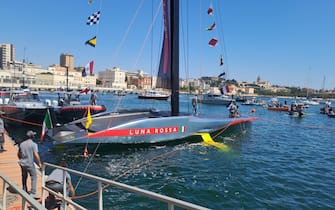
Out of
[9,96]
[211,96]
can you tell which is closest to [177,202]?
[9,96]

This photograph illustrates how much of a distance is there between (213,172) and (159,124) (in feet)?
13.5

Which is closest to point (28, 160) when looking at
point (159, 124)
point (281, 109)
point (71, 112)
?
point (159, 124)

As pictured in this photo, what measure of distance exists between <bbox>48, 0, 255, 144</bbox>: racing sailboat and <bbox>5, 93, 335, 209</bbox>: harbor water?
0.74m

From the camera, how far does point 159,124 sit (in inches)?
501

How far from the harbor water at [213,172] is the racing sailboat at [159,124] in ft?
2.42

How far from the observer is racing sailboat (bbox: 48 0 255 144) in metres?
11.6

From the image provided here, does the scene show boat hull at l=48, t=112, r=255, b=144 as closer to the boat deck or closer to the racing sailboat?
the racing sailboat

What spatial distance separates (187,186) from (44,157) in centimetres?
739

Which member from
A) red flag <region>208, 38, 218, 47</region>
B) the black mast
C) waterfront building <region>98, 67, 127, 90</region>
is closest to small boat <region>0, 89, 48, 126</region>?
the black mast

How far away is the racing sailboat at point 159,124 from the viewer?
1155 cm

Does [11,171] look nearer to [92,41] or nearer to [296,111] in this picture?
[92,41]

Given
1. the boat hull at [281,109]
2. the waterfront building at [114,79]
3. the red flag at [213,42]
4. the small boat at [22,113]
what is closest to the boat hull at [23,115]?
the small boat at [22,113]

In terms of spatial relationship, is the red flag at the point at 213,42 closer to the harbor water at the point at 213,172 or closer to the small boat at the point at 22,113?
the harbor water at the point at 213,172

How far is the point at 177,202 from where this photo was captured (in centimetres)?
238
